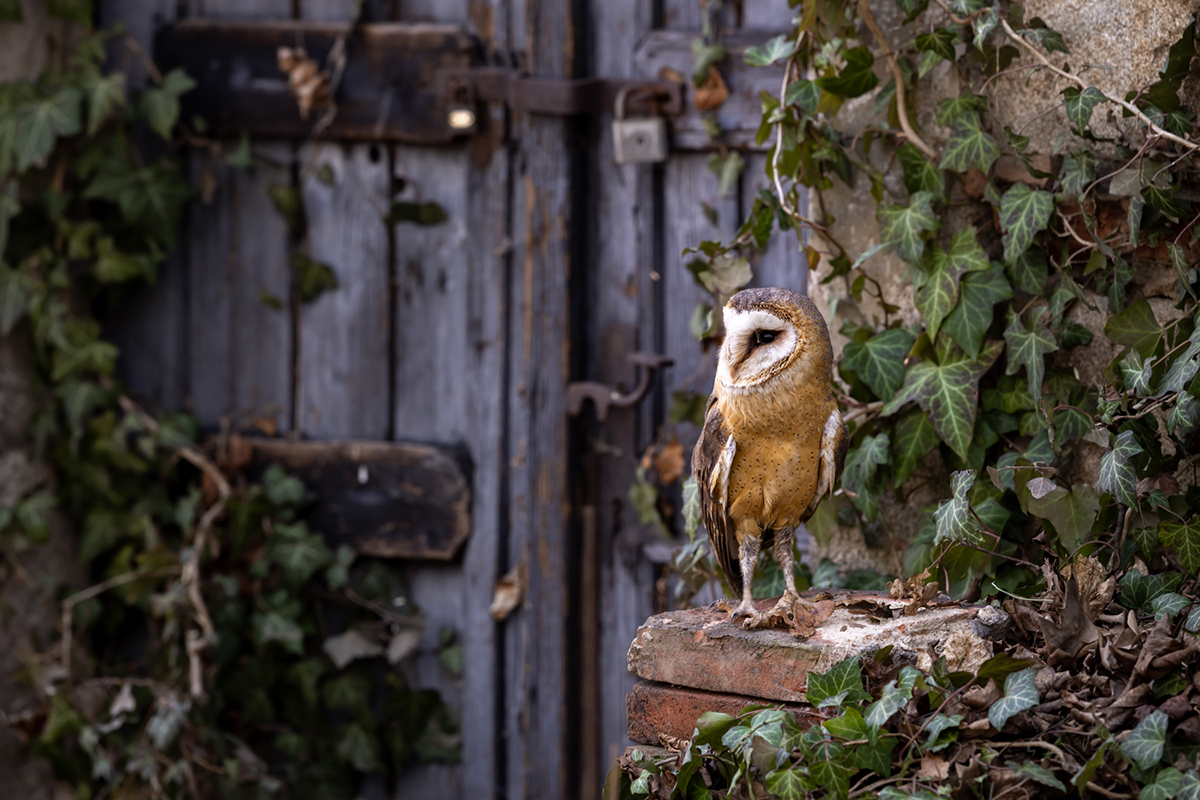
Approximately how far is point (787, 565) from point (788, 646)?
190 mm

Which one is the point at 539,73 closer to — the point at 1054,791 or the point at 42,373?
the point at 42,373

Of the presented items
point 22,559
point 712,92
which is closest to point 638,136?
point 712,92

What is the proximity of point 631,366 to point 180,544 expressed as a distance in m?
Result: 1.25

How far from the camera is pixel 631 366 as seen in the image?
2469 mm

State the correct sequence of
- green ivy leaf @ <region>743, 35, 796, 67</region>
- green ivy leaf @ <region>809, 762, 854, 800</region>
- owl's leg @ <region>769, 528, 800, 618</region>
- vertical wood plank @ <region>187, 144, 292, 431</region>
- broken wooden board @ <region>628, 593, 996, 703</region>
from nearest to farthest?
green ivy leaf @ <region>809, 762, 854, 800</region>
broken wooden board @ <region>628, 593, 996, 703</region>
owl's leg @ <region>769, 528, 800, 618</region>
green ivy leaf @ <region>743, 35, 796, 67</region>
vertical wood plank @ <region>187, 144, 292, 431</region>

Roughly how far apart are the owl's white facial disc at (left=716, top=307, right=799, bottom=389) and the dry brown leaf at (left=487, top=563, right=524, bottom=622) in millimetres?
1194

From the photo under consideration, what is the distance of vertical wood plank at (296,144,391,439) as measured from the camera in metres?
2.63

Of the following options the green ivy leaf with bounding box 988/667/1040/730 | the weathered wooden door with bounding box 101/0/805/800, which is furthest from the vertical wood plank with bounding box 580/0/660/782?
the green ivy leaf with bounding box 988/667/1040/730

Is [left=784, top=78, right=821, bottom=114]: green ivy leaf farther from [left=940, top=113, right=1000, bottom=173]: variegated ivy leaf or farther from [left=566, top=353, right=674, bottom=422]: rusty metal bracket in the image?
[left=566, top=353, right=674, bottom=422]: rusty metal bracket

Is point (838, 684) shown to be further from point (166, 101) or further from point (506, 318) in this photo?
point (166, 101)

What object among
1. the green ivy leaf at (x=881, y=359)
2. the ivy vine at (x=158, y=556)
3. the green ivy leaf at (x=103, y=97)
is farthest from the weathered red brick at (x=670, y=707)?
the green ivy leaf at (x=103, y=97)

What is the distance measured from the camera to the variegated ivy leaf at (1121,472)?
1525mm

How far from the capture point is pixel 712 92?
7.53 feet

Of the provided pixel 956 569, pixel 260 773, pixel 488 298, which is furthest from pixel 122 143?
pixel 956 569
